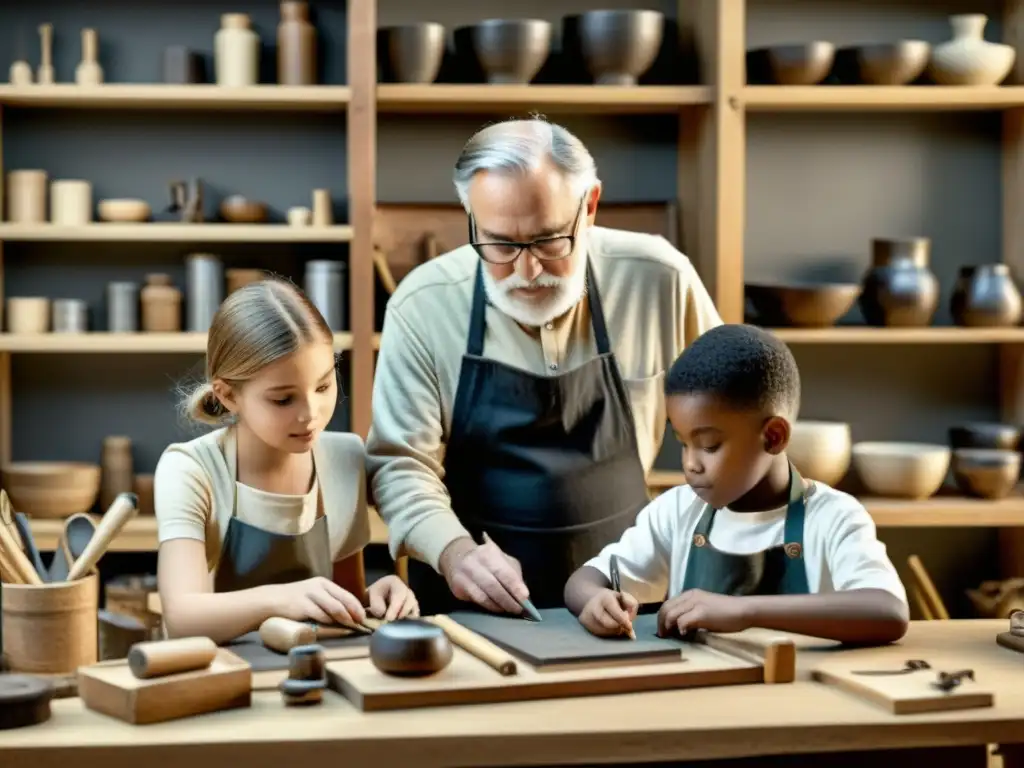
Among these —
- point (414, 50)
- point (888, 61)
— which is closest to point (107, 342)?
point (414, 50)

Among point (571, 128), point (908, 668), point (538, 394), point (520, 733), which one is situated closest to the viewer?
point (520, 733)

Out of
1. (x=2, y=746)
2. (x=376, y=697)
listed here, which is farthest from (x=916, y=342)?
(x=2, y=746)

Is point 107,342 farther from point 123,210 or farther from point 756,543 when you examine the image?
point 756,543

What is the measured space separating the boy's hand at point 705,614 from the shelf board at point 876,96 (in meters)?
2.62

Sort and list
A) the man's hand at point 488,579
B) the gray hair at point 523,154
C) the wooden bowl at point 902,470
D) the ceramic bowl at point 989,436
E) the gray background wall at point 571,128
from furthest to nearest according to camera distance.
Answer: the gray background wall at point 571,128
the ceramic bowl at point 989,436
the wooden bowl at point 902,470
the gray hair at point 523,154
the man's hand at point 488,579

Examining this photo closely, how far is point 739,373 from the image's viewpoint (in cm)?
195

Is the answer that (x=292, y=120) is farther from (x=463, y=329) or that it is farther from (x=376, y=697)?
(x=376, y=697)

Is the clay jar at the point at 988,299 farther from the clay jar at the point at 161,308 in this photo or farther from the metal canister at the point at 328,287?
the clay jar at the point at 161,308

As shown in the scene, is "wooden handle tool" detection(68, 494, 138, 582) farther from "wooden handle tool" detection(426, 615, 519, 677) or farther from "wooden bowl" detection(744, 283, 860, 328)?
"wooden bowl" detection(744, 283, 860, 328)

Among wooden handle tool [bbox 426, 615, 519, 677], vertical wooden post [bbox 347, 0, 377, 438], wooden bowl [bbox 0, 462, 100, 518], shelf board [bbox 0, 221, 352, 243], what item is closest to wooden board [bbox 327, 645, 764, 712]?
wooden handle tool [bbox 426, 615, 519, 677]

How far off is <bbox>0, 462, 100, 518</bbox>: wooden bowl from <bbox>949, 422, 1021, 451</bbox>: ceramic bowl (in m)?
2.78

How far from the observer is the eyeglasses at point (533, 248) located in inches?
91.0

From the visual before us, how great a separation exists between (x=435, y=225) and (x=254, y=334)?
2.33 metres

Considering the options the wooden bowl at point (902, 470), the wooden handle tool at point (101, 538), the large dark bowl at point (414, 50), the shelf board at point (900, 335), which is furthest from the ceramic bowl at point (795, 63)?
the wooden handle tool at point (101, 538)
